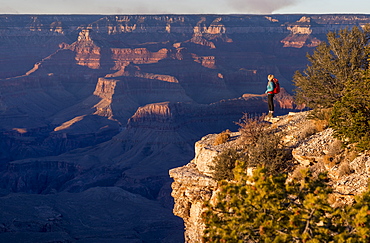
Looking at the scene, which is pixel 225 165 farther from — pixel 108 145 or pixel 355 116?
pixel 108 145

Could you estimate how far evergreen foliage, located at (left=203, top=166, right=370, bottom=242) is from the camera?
1283 centimetres

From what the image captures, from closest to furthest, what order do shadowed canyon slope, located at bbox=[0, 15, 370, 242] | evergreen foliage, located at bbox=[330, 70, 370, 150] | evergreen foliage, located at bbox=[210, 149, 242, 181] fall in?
evergreen foliage, located at bbox=[330, 70, 370, 150], evergreen foliage, located at bbox=[210, 149, 242, 181], shadowed canyon slope, located at bbox=[0, 15, 370, 242]

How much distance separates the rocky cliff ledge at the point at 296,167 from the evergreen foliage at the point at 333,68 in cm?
116

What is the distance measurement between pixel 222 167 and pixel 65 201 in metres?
61.6

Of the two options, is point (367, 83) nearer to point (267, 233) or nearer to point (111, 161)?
point (267, 233)

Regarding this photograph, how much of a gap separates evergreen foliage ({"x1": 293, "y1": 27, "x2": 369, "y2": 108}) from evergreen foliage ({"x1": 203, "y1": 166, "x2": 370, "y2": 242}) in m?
12.5

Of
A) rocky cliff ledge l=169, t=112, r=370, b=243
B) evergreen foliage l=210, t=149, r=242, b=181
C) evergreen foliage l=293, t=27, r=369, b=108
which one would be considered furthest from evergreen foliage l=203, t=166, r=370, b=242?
evergreen foliage l=293, t=27, r=369, b=108

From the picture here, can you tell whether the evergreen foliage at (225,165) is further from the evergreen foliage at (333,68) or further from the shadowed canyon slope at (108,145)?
the shadowed canyon slope at (108,145)

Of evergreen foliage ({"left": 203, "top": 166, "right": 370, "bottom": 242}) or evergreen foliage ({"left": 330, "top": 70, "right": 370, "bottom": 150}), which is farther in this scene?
evergreen foliage ({"left": 330, "top": 70, "right": 370, "bottom": 150})

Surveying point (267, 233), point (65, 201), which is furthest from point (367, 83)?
point (65, 201)

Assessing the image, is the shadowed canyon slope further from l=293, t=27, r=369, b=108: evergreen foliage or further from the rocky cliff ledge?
l=293, t=27, r=369, b=108: evergreen foliage

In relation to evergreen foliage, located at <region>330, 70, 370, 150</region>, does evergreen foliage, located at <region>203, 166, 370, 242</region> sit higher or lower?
lower

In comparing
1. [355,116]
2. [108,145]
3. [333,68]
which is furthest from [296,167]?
[108,145]

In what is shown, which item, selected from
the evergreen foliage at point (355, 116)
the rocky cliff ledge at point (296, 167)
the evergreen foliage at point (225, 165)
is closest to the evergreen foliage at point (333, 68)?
the rocky cliff ledge at point (296, 167)
